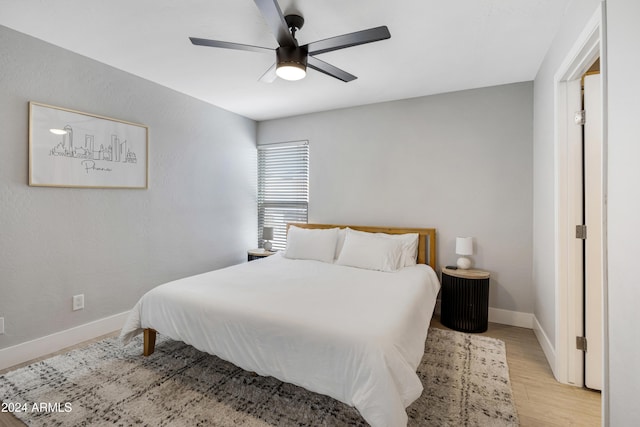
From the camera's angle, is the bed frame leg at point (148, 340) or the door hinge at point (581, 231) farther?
the bed frame leg at point (148, 340)

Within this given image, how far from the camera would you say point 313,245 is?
342 cm

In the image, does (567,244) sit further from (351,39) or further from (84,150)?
(84,150)

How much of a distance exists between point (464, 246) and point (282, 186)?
8.82 feet

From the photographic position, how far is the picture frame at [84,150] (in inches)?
91.7

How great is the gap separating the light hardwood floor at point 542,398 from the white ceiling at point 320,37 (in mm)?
2556

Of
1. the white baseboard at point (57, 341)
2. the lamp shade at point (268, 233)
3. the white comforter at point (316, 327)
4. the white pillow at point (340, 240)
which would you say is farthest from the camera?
the lamp shade at point (268, 233)

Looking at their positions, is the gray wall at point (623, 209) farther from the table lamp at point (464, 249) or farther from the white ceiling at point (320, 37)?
the table lamp at point (464, 249)

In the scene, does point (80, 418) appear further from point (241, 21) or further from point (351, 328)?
point (241, 21)

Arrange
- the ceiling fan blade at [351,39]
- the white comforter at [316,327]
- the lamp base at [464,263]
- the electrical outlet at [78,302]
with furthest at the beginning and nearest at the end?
1. the lamp base at [464,263]
2. the electrical outlet at [78,302]
3. the ceiling fan blade at [351,39]
4. the white comforter at [316,327]

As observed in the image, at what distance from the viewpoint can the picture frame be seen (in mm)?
2328

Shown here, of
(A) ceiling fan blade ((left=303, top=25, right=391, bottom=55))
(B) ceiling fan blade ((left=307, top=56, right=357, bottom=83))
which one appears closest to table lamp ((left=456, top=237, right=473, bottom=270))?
(B) ceiling fan blade ((left=307, top=56, right=357, bottom=83))

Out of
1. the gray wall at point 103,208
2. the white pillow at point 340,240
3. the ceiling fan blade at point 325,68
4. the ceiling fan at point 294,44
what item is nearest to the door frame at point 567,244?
the ceiling fan at point 294,44

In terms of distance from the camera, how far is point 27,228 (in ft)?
7.47

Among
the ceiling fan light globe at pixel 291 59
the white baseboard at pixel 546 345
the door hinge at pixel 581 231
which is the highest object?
the ceiling fan light globe at pixel 291 59
